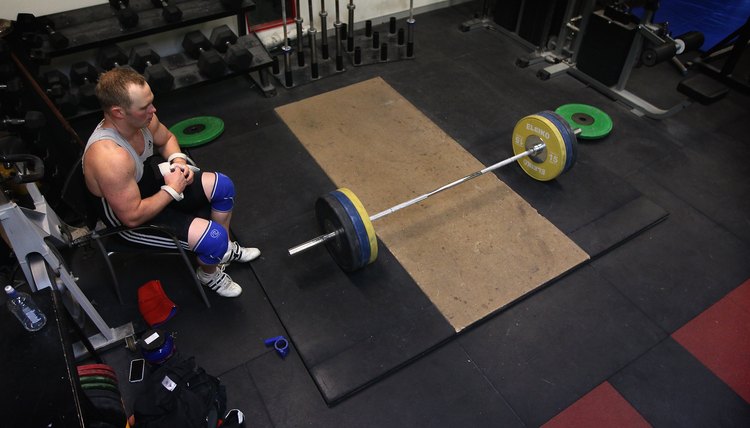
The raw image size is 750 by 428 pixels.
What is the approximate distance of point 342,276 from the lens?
2211mm

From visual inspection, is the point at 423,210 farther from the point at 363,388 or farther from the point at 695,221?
the point at 695,221

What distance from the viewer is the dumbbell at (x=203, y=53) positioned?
115 inches

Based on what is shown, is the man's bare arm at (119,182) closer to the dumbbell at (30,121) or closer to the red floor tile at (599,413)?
the dumbbell at (30,121)

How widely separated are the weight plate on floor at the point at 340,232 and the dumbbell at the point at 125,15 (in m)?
1.51

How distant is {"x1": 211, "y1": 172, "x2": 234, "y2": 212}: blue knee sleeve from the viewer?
200cm

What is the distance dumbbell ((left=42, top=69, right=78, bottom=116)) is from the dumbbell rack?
0.18ft

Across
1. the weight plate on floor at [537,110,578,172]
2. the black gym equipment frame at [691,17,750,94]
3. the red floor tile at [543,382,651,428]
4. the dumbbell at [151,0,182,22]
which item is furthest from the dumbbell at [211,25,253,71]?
the black gym equipment frame at [691,17,750,94]

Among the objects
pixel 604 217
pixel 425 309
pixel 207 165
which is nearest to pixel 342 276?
pixel 425 309

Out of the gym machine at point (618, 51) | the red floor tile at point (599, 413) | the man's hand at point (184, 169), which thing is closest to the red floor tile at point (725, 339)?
the red floor tile at point (599, 413)

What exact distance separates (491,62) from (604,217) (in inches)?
63.3

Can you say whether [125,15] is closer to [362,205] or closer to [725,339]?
[362,205]

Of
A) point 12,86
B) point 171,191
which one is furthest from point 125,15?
point 171,191

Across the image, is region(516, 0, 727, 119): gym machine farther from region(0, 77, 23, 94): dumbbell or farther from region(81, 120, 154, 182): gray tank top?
→ region(0, 77, 23, 94): dumbbell

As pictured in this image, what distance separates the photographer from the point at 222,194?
2.02m
